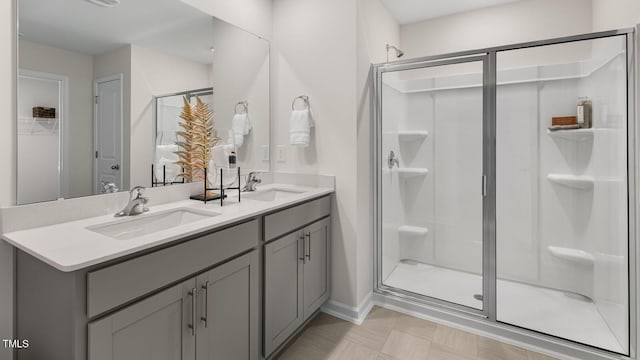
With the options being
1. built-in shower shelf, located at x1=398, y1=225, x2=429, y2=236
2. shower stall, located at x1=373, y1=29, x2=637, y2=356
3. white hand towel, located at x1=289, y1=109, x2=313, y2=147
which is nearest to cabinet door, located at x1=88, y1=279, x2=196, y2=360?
white hand towel, located at x1=289, y1=109, x2=313, y2=147

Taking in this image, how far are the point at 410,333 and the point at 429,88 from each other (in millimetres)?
1918

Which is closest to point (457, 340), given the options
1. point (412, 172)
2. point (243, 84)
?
point (412, 172)

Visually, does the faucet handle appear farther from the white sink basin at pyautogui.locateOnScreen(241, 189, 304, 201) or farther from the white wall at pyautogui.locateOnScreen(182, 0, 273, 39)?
the white wall at pyautogui.locateOnScreen(182, 0, 273, 39)

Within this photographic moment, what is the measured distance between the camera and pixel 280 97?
2502mm

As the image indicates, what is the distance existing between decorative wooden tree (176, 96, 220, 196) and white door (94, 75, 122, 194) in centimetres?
35

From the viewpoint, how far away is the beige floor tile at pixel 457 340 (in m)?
1.90

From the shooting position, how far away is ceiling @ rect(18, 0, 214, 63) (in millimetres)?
1314

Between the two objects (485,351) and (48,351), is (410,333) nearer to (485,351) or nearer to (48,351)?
(485,351)

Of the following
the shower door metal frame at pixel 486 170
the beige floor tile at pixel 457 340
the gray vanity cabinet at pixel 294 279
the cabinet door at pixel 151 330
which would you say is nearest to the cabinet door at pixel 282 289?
the gray vanity cabinet at pixel 294 279

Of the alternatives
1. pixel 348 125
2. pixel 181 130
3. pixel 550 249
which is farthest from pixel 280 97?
pixel 550 249

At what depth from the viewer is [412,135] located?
2777mm

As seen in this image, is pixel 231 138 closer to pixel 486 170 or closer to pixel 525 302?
pixel 486 170

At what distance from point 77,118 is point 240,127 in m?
1.03

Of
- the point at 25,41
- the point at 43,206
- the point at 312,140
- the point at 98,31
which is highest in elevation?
the point at 98,31
